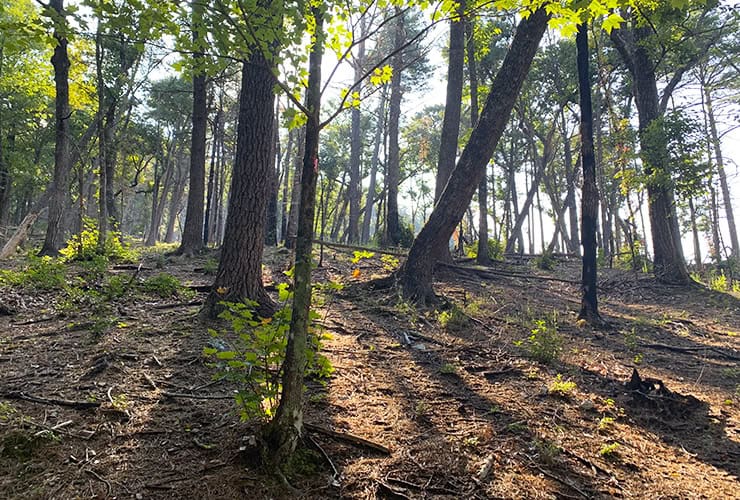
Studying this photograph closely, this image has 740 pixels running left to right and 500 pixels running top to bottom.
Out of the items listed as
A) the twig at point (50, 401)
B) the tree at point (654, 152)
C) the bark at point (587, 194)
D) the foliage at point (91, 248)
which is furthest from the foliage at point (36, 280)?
the tree at point (654, 152)

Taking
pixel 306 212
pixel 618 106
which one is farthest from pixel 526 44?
pixel 618 106

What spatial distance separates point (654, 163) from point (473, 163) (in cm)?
522

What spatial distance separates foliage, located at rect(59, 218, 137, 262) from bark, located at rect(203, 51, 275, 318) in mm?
4853

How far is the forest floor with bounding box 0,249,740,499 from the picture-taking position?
2.32 m

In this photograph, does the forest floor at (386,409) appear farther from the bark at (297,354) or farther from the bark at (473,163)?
the bark at (473,163)

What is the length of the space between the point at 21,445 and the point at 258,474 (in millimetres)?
1441

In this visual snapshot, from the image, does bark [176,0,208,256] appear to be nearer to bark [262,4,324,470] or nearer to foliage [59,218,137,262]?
foliage [59,218,137,262]

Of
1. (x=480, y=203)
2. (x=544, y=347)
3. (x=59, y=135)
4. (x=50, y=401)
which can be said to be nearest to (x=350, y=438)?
(x=50, y=401)

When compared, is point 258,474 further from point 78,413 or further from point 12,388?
point 12,388

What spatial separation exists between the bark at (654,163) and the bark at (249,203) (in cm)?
837

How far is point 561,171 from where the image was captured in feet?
89.1

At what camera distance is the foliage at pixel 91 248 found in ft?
28.3

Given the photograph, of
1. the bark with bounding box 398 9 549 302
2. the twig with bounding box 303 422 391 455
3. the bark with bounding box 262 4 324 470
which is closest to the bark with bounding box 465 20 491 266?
the bark with bounding box 398 9 549 302

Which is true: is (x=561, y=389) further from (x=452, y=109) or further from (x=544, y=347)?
(x=452, y=109)
